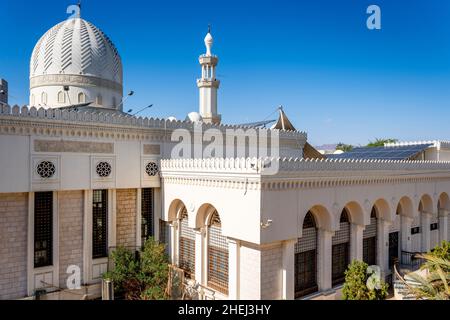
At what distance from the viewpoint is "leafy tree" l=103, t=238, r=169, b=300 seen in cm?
1336

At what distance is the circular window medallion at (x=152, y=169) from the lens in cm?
Answer: 1541

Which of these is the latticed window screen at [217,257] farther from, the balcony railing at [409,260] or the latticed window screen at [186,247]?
the balcony railing at [409,260]

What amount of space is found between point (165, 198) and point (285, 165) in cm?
661

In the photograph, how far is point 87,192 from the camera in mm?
13875

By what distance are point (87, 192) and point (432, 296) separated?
12.6 meters

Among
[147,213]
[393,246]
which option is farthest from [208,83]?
[393,246]

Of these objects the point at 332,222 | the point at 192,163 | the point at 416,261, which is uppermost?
the point at 192,163

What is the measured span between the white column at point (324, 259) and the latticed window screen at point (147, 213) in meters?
7.68

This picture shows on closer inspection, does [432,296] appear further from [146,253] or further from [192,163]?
[146,253]

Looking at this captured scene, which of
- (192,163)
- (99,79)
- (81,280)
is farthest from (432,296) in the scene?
(99,79)

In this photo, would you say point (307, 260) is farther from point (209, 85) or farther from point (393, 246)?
point (209, 85)
